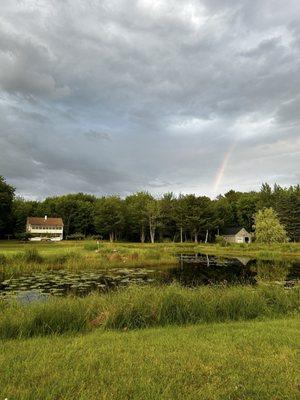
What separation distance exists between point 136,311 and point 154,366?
Result: 4062 millimetres

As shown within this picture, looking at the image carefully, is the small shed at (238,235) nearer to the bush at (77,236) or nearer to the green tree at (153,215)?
the green tree at (153,215)

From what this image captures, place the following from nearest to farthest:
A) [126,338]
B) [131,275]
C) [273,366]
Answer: [273,366] < [126,338] < [131,275]

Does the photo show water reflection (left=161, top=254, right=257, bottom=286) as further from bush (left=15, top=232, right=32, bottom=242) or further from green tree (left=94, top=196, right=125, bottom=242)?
green tree (left=94, top=196, right=125, bottom=242)

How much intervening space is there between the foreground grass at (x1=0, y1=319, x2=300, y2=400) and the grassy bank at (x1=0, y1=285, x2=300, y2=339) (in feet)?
2.81

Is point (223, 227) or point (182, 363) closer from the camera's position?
point (182, 363)

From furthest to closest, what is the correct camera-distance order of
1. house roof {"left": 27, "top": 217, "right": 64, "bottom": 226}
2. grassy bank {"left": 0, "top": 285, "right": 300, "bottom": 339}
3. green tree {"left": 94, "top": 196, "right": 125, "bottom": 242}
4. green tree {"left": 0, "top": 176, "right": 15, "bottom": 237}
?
house roof {"left": 27, "top": 217, "right": 64, "bottom": 226} → green tree {"left": 94, "top": 196, "right": 125, "bottom": 242} → green tree {"left": 0, "top": 176, "right": 15, "bottom": 237} → grassy bank {"left": 0, "top": 285, "right": 300, "bottom": 339}

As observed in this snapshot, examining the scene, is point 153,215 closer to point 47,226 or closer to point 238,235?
point 238,235

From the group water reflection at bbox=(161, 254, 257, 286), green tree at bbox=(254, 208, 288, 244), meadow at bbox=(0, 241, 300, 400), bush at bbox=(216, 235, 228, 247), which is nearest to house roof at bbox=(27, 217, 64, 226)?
bush at bbox=(216, 235, 228, 247)

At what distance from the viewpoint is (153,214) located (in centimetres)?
8512

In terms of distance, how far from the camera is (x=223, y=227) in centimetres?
9575

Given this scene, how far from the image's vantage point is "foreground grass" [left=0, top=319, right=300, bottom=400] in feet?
16.7

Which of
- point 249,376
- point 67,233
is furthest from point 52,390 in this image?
point 67,233

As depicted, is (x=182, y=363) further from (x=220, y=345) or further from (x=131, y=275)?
(x=131, y=275)

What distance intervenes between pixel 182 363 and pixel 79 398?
6.80 ft
